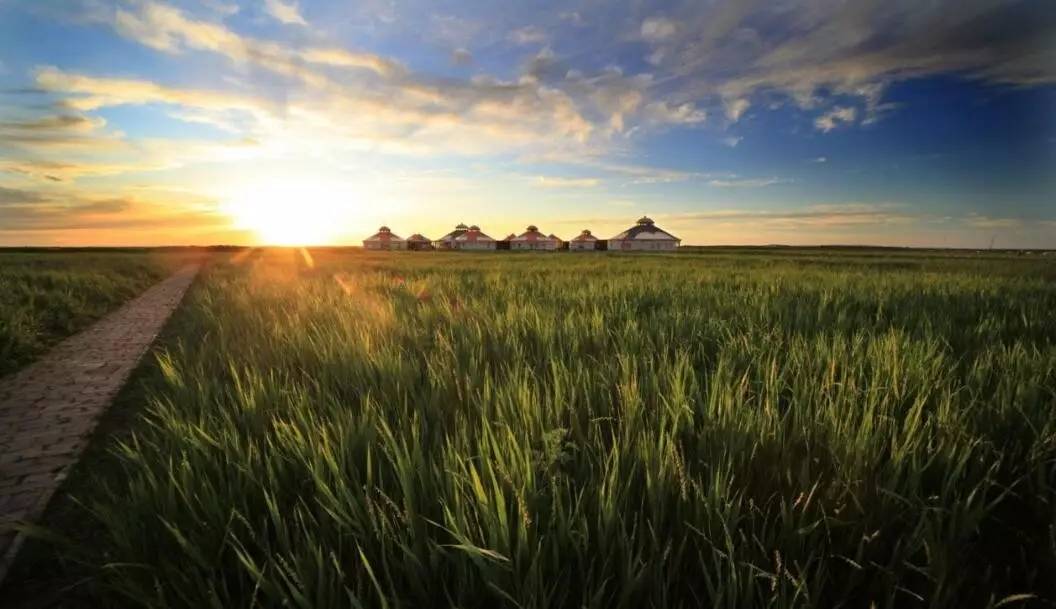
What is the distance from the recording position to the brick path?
115 inches

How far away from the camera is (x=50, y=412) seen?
4.71 metres

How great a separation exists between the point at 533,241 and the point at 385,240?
38.5 metres

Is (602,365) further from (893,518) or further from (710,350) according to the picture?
(893,518)

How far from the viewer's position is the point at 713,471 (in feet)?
5.96

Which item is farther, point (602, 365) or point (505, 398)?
point (602, 365)

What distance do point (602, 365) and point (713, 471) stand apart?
146 cm

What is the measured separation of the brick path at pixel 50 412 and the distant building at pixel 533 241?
368 feet

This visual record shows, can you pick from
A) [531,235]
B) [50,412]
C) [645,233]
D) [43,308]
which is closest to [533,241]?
[531,235]

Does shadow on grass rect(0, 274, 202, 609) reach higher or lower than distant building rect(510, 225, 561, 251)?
lower

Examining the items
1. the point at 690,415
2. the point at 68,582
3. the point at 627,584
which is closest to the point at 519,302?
the point at 690,415

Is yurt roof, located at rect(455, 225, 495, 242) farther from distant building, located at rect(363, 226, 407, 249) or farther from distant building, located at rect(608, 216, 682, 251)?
distant building, located at rect(608, 216, 682, 251)

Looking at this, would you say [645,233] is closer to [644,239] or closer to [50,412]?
[644,239]

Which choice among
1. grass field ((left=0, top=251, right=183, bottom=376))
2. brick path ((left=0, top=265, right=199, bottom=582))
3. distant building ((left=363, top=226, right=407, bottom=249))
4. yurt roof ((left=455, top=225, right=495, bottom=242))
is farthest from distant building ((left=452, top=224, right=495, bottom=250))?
brick path ((left=0, top=265, right=199, bottom=582))

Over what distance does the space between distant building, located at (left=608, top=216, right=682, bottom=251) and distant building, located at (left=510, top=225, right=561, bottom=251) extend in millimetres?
15005
